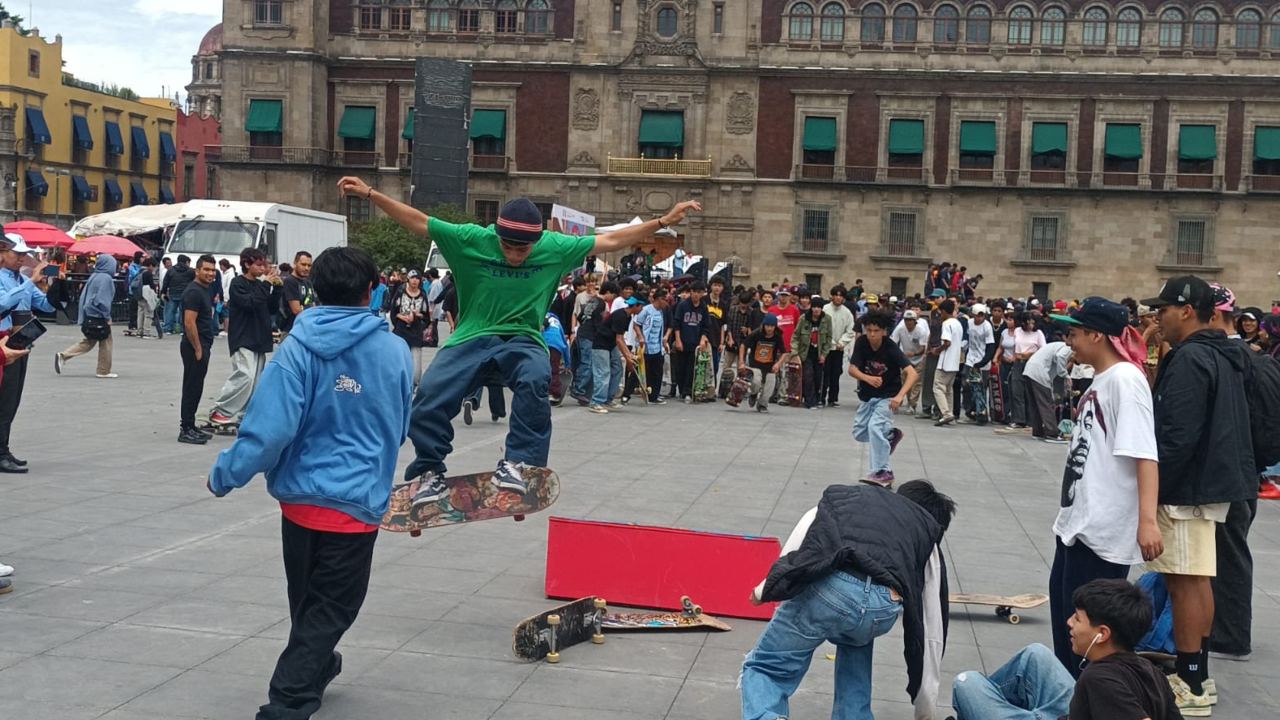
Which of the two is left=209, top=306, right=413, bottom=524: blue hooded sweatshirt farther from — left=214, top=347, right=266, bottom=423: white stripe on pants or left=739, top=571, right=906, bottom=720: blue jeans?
left=214, top=347, right=266, bottom=423: white stripe on pants

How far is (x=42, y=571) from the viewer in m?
6.94

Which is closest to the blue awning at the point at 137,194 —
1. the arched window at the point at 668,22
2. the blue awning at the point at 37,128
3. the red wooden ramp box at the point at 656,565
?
the blue awning at the point at 37,128

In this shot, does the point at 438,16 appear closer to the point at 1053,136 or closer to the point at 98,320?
the point at 1053,136

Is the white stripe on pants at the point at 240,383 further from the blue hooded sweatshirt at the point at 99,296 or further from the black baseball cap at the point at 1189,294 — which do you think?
the black baseball cap at the point at 1189,294

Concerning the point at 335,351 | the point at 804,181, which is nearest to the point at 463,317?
the point at 335,351

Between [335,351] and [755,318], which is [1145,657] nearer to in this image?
[335,351]

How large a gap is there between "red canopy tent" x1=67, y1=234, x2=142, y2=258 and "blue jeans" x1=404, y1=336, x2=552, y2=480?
28259 mm

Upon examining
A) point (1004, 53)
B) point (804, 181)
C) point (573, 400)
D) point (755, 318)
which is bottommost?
point (573, 400)

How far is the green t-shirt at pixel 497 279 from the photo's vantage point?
6.82 metres

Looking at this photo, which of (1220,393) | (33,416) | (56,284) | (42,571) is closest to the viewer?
(1220,393)

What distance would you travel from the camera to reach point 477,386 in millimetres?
6953

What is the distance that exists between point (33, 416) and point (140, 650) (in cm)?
931

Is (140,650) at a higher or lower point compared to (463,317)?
lower

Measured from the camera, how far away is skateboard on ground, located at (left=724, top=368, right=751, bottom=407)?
19333 millimetres
